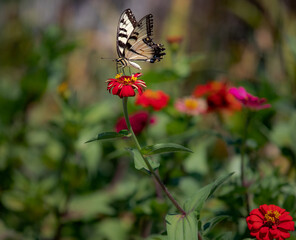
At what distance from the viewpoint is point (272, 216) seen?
23.0 inches

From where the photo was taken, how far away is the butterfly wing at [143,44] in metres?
0.77

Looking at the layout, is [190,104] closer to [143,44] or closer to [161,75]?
[161,75]

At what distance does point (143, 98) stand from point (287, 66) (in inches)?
32.1

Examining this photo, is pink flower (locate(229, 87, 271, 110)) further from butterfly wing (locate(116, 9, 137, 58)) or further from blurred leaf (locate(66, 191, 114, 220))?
blurred leaf (locate(66, 191, 114, 220))

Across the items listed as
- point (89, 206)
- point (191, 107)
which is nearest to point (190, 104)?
point (191, 107)

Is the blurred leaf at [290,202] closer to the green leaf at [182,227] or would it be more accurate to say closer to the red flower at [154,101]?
the green leaf at [182,227]

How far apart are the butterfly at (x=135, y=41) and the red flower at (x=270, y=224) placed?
0.34 meters

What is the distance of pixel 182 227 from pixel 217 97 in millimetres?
A: 541

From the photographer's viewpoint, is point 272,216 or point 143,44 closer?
point 272,216

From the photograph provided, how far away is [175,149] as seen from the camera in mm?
567

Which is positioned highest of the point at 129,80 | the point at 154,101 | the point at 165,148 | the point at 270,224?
the point at 154,101

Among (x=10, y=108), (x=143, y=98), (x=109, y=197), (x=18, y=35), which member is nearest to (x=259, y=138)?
(x=143, y=98)

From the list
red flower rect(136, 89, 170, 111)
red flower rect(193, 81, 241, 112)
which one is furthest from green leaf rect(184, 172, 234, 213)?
red flower rect(193, 81, 241, 112)

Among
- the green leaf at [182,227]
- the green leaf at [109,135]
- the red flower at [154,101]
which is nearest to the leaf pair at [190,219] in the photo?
the green leaf at [182,227]
